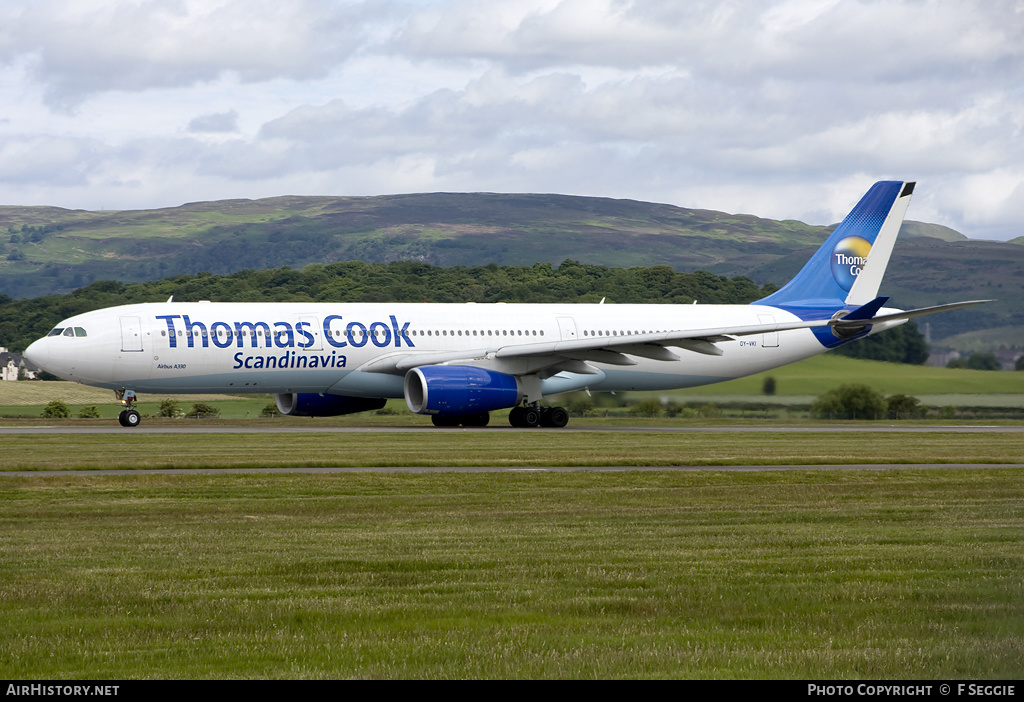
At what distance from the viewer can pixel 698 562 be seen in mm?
12844

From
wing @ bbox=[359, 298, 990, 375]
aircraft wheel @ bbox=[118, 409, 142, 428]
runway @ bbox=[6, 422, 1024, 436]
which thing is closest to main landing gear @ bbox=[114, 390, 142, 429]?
aircraft wheel @ bbox=[118, 409, 142, 428]

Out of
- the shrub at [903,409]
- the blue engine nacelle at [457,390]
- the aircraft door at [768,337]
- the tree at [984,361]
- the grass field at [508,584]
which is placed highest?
the aircraft door at [768,337]

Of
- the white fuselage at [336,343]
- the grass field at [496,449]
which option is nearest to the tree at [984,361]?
the grass field at [496,449]

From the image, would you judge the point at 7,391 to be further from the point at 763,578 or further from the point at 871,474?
the point at 763,578

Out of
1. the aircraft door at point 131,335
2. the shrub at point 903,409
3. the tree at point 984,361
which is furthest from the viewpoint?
the shrub at point 903,409

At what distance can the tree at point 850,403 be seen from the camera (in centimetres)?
4450

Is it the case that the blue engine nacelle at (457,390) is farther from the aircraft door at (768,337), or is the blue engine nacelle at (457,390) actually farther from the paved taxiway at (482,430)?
the aircraft door at (768,337)

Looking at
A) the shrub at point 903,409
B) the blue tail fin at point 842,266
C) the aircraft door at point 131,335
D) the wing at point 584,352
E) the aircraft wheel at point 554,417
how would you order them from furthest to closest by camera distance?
the blue tail fin at point 842,266 < the shrub at point 903,409 < the aircraft wheel at point 554,417 < the wing at point 584,352 < the aircraft door at point 131,335

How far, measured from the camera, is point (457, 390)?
3834 centimetres

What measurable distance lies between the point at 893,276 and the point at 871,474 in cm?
1356

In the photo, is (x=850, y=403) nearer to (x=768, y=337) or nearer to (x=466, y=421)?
(x=768, y=337)

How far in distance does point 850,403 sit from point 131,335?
24766mm

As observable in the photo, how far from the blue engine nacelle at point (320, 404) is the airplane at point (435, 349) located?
5cm

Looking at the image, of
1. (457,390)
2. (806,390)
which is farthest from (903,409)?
(457,390)
